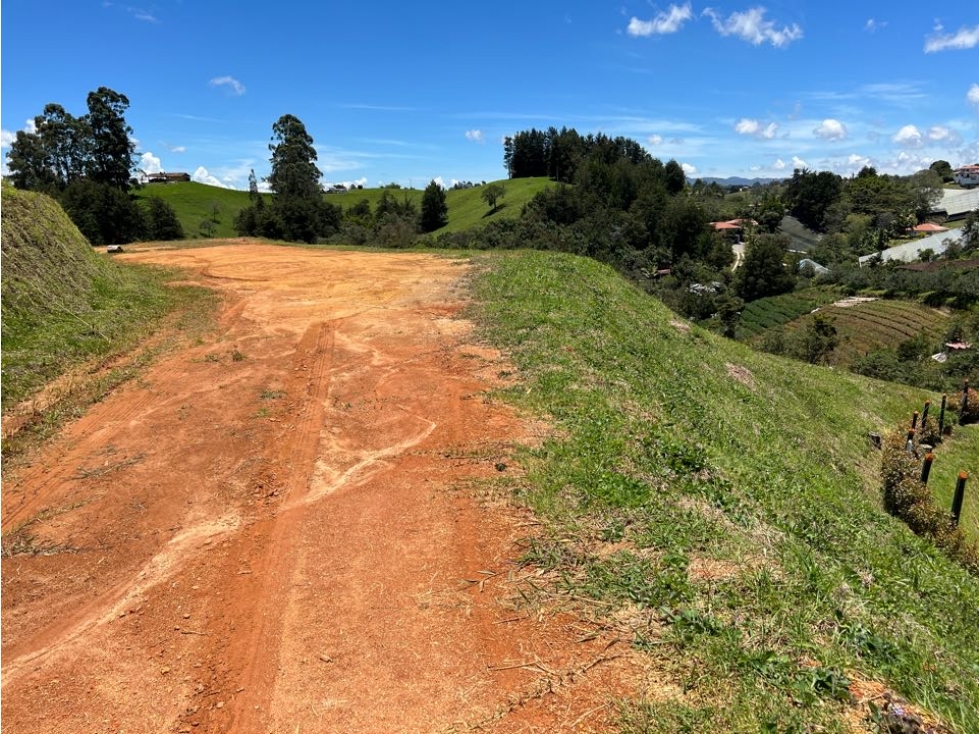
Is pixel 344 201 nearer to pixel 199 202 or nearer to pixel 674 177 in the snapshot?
pixel 199 202

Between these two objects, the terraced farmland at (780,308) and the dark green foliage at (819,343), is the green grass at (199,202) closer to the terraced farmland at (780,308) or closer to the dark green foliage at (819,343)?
the terraced farmland at (780,308)

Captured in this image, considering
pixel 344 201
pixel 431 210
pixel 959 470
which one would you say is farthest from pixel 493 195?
pixel 959 470

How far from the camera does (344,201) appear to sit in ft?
299

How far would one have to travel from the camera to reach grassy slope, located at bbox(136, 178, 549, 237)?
228 feet

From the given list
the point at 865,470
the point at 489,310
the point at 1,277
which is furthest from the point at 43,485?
the point at 865,470

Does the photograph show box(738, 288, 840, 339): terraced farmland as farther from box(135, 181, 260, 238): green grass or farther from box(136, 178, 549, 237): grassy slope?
box(135, 181, 260, 238): green grass

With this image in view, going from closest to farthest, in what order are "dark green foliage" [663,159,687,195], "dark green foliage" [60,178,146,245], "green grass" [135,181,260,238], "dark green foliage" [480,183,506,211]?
1. "dark green foliage" [60,178,146,245]
2. "green grass" [135,181,260,238]
3. "dark green foliage" [480,183,506,211]
4. "dark green foliage" [663,159,687,195]

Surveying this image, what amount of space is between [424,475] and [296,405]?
2706mm

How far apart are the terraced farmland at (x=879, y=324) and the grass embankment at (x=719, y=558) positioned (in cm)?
3941

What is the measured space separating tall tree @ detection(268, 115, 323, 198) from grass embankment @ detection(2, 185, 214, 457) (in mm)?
51710

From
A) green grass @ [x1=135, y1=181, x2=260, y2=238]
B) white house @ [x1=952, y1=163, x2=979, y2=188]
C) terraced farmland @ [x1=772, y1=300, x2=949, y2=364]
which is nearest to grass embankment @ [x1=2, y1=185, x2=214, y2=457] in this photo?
terraced farmland @ [x1=772, y1=300, x2=949, y2=364]

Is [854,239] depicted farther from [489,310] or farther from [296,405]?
[296,405]

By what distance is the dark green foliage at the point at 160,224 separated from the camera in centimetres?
4694

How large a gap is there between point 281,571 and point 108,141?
2810 inches
